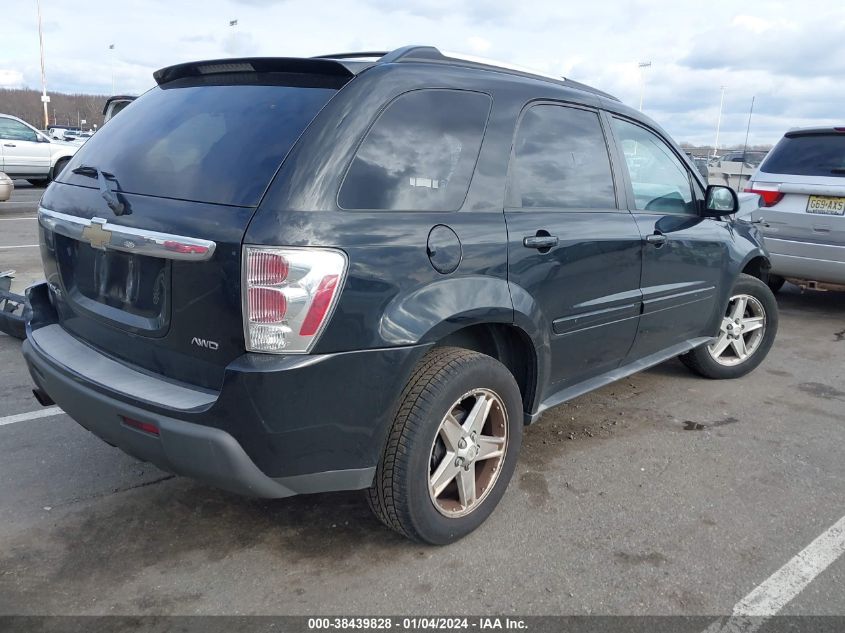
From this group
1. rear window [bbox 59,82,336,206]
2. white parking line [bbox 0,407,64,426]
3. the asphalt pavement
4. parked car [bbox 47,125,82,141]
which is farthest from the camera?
parked car [bbox 47,125,82,141]

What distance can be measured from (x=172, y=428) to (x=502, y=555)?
4.49 ft

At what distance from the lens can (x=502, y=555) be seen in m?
2.84

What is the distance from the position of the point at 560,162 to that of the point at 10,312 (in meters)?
4.16

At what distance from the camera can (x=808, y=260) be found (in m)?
6.54

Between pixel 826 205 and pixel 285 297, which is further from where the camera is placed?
pixel 826 205

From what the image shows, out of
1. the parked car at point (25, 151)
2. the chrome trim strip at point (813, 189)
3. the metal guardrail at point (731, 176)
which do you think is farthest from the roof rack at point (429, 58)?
the parked car at point (25, 151)

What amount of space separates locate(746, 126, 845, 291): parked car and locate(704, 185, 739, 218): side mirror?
2133 millimetres

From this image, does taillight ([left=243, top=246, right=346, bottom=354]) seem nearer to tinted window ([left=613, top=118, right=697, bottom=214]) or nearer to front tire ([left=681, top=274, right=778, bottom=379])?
tinted window ([left=613, top=118, right=697, bottom=214])

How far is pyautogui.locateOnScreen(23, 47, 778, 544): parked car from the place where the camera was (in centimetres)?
231

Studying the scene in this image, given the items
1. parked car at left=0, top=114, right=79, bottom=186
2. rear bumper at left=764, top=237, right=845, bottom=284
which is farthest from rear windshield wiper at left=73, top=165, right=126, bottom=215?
parked car at left=0, top=114, right=79, bottom=186

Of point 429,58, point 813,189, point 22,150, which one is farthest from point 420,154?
point 22,150

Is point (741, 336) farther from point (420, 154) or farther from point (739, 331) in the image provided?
point (420, 154)

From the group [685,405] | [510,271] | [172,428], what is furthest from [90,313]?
[685,405]

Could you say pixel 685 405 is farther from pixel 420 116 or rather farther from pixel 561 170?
pixel 420 116
